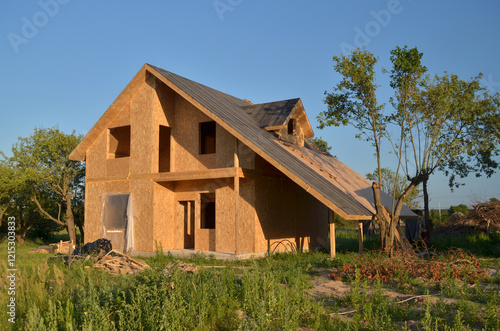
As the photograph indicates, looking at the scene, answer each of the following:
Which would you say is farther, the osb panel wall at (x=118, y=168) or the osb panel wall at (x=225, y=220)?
the osb panel wall at (x=118, y=168)

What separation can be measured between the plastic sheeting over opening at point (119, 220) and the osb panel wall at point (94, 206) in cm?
37

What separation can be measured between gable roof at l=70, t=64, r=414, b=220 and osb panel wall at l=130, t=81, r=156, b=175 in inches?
21.7

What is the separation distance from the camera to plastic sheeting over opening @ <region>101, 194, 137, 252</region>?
680 inches

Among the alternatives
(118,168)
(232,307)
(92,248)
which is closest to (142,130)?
(118,168)

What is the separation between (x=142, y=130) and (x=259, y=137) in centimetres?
464

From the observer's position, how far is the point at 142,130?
17547 mm

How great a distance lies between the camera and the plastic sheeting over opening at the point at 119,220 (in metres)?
17.3

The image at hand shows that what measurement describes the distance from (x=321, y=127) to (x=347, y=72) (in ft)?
6.83

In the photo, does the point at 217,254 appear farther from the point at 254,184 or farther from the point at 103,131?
the point at 103,131

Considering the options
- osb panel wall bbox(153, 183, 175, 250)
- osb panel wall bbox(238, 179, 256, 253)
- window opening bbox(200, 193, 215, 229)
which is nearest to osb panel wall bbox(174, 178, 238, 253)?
osb panel wall bbox(238, 179, 256, 253)

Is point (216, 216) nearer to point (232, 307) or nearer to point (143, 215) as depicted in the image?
point (143, 215)

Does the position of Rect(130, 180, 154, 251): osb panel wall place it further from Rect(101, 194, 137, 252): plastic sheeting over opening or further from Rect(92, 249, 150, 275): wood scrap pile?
Rect(92, 249, 150, 275): wood scrap pile

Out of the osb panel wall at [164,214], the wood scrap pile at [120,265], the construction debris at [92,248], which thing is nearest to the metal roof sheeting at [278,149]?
the osb panel wall at [164,214]

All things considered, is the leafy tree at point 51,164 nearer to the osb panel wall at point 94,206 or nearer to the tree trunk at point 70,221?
the tree trunk at point 70,221
